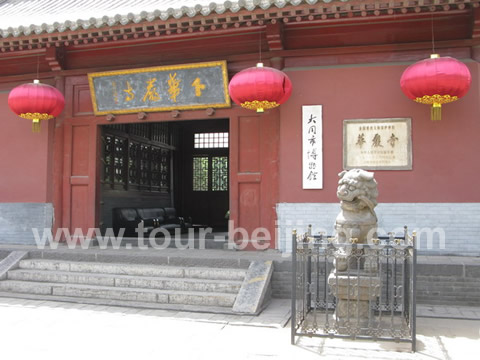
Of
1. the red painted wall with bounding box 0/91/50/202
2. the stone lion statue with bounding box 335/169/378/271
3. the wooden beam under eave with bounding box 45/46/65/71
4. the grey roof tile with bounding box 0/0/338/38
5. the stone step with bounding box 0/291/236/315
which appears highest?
the grey roof tile with bounding box 0/0/338/38

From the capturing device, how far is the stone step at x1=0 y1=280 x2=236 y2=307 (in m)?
5.52

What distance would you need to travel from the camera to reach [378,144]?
6.55m

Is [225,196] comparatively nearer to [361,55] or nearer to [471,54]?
[361,55]

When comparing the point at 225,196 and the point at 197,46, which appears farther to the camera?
the point at 225,196

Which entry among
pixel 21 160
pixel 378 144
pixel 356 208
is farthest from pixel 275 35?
pixel 21 160

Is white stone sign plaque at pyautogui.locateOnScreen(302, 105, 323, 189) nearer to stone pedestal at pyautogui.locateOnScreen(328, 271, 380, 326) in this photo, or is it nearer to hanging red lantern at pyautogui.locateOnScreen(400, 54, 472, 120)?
hanging red lantern at pyautogui.locateOnScreen(400, 54, 472, 120)

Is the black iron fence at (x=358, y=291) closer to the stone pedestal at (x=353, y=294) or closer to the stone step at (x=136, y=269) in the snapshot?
the stone pedestal at (x=353, y=294)

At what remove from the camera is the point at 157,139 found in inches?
460

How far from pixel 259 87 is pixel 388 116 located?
1.95m

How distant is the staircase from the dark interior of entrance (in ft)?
13.1

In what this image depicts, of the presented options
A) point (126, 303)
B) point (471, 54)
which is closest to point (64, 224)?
point (126, 303)

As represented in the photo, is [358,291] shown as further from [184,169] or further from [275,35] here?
[184,169]

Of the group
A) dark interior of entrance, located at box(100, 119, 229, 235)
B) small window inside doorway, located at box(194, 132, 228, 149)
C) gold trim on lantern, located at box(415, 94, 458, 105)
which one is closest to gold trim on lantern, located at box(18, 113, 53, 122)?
dark interior of entrance, located at box(100, 119, 229, 235)

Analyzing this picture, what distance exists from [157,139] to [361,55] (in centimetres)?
635
